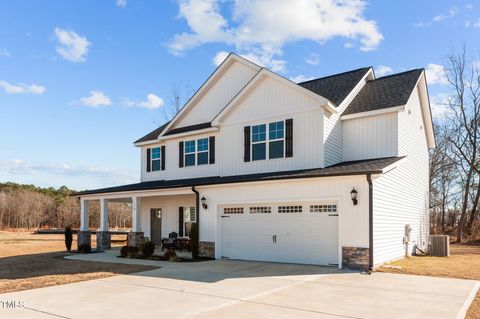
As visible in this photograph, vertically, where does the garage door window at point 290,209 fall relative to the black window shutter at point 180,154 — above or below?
below

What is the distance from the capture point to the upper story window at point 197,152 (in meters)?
20.0

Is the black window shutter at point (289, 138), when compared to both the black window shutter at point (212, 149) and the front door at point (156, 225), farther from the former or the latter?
the front door at point (156, 225)

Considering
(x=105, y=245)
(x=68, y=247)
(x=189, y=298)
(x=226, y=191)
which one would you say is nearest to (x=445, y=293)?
(x=189, y=298)

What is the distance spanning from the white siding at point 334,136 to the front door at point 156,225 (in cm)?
1069

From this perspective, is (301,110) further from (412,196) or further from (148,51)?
(148,51)

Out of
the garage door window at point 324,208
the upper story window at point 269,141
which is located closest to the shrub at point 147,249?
the upper story window at point 269,141

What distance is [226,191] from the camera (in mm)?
16688

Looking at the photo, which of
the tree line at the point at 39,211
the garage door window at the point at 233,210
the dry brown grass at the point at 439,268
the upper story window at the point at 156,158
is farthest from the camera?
the tree line at the point at 39,211

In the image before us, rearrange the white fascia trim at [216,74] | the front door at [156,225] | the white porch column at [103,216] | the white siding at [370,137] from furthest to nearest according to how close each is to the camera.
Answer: the front door at [156,225] < the white porch column at [103,216] < the white fascia trim at [216,74] < the white siding at [370,137]

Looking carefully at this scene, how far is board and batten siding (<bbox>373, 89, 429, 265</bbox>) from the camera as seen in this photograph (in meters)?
14.1

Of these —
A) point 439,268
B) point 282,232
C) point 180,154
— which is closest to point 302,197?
point 282,232

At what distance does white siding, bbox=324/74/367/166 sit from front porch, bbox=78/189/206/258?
7453mm

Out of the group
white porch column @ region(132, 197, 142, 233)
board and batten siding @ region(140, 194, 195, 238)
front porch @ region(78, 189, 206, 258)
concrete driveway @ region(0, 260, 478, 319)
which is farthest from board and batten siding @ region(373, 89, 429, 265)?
white porch column @ region(132, 197, 142, 233)

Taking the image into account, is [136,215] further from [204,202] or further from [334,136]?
[334,136]
